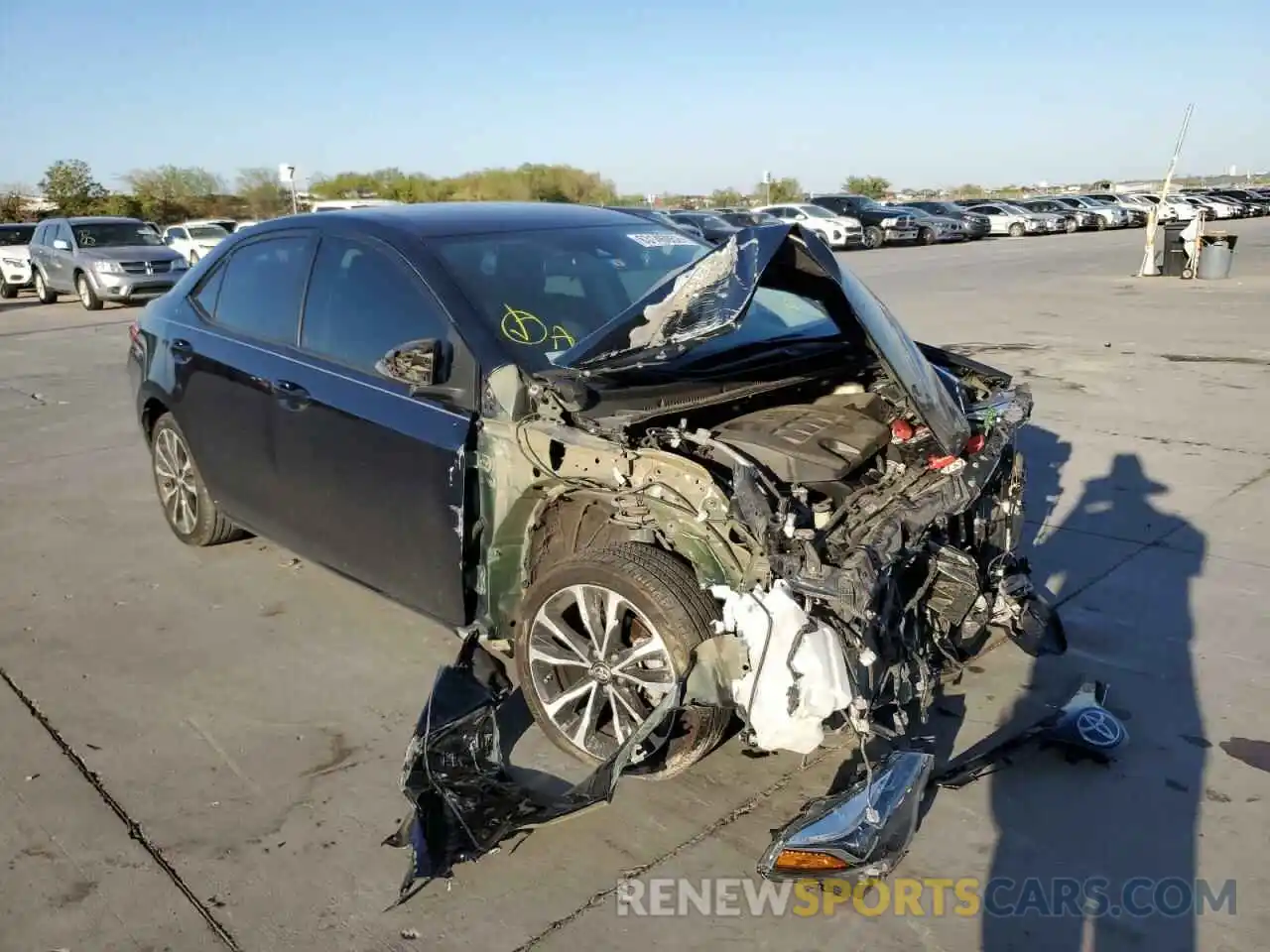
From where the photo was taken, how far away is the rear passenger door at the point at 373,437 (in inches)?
144

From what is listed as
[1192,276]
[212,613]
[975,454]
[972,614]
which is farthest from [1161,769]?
[1192,276]

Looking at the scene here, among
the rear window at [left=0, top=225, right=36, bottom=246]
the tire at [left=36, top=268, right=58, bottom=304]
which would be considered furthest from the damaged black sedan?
the rear window at [left=0, top=225, right=36, bottom=246]

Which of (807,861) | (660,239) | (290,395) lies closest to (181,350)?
(290,395)

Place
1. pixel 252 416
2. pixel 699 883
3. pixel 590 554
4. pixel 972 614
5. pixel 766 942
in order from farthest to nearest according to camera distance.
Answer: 1. pixel 252 416
2. pixel 972 614
3. pixel 590 554
4. pixel 699 883
5. pixel 766 942

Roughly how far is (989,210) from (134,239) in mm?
30730

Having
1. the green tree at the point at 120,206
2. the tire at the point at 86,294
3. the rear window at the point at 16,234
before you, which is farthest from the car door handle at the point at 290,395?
the green tree at the point at 120,206

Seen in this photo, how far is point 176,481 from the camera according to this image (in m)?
5.59

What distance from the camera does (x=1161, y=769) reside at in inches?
131

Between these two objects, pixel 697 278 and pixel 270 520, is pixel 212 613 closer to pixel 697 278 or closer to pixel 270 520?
pixel 270 520

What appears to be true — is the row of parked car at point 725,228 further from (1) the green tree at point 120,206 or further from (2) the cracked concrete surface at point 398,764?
(1) the green tree at point 120,206

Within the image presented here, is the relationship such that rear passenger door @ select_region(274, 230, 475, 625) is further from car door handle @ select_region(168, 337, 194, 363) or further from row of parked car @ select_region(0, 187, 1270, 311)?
row of parked car @ select_region(0, 187, 1270, 311)

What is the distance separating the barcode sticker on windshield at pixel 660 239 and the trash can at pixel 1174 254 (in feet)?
59.1

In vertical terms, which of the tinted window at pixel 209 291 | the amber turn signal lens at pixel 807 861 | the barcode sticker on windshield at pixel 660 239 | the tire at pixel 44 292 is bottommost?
the amber turn signal lens at pixel 807 861

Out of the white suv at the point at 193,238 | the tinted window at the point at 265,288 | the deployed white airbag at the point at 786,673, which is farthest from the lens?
the white suv at the point at 193,238
